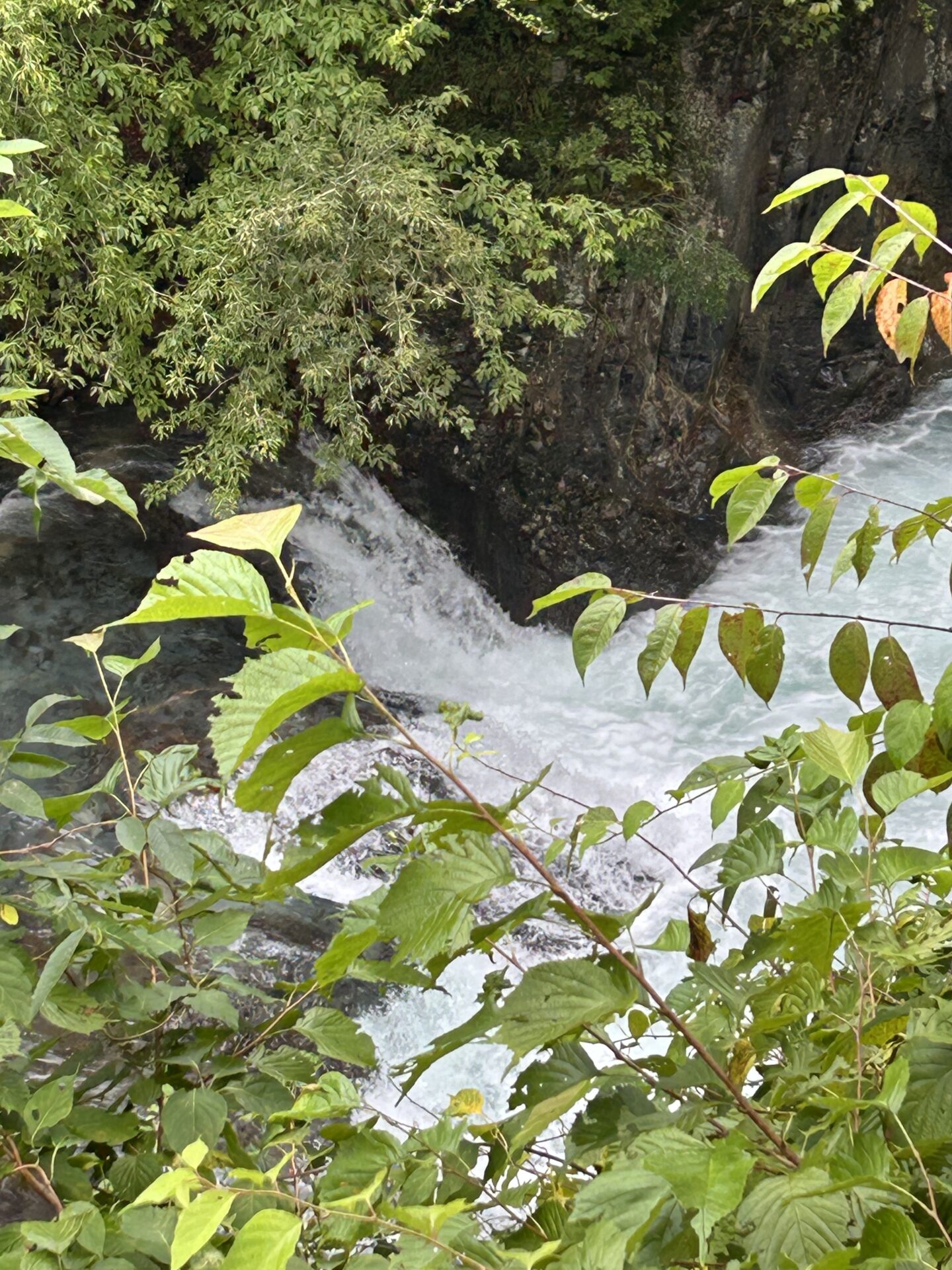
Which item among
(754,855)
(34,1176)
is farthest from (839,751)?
(34,1176)

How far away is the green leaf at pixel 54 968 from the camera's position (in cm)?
80

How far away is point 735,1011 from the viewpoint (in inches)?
29.5

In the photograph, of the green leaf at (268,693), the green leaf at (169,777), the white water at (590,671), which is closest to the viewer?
the green leaf at (268,693)

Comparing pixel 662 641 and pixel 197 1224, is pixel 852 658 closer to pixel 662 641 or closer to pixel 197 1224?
pixel 662 641

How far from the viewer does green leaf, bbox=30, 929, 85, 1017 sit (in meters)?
0.80

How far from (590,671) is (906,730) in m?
4.89

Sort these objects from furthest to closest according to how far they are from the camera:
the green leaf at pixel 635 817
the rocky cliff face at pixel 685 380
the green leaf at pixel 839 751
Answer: the rocky cliff face at pixel 685 380
the green leaf at pixel 635 817
the green leaf at pixel 839 751

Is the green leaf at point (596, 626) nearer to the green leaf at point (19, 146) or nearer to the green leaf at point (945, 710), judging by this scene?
the green leaf at point (945, 710)

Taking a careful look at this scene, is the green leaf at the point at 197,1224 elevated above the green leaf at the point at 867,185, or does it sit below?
below

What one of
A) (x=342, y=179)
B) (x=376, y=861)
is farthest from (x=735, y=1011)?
(x=342, y=179)

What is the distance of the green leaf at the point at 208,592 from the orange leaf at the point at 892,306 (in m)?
0.68

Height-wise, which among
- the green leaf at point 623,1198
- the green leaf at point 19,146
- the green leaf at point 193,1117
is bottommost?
the green leaf at point 193,1117

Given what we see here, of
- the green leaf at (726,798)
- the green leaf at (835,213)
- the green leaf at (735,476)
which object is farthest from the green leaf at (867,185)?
the green leaf at (726,798)

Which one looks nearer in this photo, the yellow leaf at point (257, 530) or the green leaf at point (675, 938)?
the yellow leaf at point (257, 530)
